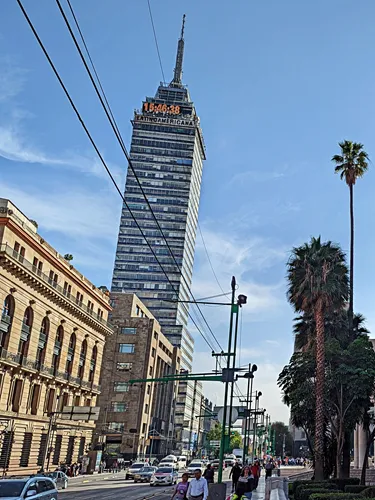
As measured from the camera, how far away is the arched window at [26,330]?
159 ft

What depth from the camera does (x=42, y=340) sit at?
52312mm

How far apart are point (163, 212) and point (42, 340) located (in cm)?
11852

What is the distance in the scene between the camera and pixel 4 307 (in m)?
45.1

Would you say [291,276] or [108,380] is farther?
[108,380]

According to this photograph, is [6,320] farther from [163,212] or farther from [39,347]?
[163,212]

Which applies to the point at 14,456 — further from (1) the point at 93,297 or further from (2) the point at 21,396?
(1) the point at 93,297

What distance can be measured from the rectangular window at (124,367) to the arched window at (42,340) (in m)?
39.8

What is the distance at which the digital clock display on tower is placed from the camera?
18688 centimetres

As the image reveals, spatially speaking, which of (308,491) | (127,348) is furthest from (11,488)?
(127,348)

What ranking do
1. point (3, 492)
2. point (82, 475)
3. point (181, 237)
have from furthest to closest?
point (181, 237), point (82, 475), point (3, 492)

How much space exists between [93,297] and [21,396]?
61.9 feet

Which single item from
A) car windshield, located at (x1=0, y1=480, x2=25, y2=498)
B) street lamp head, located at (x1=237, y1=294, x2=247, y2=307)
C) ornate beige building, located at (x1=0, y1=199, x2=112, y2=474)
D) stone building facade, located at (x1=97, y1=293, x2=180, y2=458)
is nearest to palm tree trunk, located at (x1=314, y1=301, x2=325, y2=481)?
street lamp head, located at (x1=237, y1=294, x2=247, y2=307)

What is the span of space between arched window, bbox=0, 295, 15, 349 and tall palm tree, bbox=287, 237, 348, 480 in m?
23.3

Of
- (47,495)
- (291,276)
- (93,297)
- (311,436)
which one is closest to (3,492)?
(47,495)
